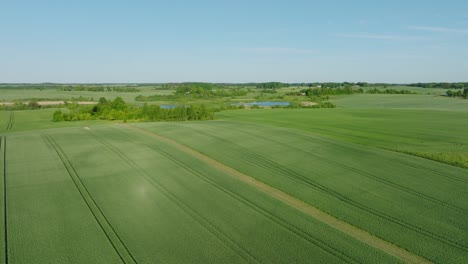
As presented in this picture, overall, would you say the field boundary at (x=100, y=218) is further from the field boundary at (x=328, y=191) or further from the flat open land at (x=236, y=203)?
the field boundary at (x=328, y=191)

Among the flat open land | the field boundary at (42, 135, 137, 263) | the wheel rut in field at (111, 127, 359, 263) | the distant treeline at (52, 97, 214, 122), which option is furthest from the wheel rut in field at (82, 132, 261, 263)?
the distant treeline at (52, 97, 214, 122)

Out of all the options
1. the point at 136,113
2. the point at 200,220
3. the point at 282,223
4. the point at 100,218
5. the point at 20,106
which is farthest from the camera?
the point at 20,106

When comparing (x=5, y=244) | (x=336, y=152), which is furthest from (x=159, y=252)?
(x=336, y=152)

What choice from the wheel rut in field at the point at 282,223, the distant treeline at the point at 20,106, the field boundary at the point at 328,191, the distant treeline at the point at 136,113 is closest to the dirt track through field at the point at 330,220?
the wheel rut in field at the point at 282,223

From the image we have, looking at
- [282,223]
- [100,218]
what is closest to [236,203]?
[282,223]

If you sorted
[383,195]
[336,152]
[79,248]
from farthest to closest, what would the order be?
[336,152], [383,195], [79,248]

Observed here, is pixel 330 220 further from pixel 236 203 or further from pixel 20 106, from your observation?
pixel 20 106

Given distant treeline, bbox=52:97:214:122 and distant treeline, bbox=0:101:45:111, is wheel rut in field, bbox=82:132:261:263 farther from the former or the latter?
distant treeline, bbox=0:101:45:111

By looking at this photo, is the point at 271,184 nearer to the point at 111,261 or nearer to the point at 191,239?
the point at 191,239
